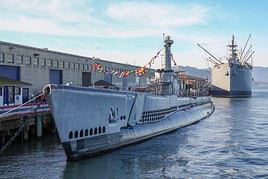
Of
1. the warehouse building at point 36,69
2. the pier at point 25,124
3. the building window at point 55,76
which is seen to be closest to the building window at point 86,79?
the warehouse building at point 36,69

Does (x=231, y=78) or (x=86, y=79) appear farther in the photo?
(x=231, y=78)

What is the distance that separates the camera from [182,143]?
1540 inches

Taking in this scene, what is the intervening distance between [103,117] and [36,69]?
30021 millimetres

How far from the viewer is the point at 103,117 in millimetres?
32219

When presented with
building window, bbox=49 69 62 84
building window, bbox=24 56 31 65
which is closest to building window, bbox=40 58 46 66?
building window, bbox=49 69 62 84

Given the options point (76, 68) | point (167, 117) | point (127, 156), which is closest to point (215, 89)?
point (76, 68)

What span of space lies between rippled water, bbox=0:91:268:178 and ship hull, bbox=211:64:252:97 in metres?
102

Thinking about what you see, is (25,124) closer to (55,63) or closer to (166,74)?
(166,74)

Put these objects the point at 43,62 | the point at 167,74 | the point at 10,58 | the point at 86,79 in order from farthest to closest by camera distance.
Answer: the point at 86,79
the point at 43,62
the point at 10,58
the point at 167,74

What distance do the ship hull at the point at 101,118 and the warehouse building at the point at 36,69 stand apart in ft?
15.2

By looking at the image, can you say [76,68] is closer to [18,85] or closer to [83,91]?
[18,85]

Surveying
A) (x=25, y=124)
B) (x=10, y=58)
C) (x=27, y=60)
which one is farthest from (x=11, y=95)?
(x=25, y=124)

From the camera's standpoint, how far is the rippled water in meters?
26.4

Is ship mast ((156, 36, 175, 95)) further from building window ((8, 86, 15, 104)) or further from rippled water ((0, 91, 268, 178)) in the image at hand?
building window ((8, 86, 15, 104))
